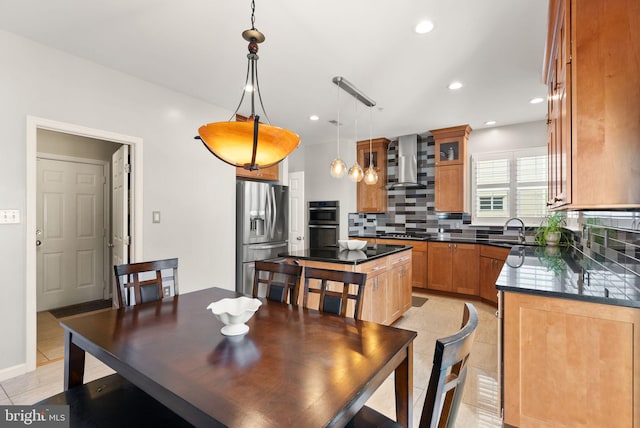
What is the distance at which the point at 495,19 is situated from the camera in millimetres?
2205

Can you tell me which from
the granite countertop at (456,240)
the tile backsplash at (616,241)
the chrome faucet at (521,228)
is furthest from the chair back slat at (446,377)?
the chrome faucet at (521,228)

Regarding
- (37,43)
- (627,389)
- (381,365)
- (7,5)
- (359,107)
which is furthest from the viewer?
(359,107)

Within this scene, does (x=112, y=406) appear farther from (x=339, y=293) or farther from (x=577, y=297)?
(x=577, y=297)

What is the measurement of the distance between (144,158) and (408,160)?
13.3 feet

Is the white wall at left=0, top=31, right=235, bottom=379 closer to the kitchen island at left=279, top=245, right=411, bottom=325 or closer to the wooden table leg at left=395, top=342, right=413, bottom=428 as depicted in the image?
the kitchen island at left=279, top=245, right=411, bottom=325

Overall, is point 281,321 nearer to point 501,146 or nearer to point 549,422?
point 549,422

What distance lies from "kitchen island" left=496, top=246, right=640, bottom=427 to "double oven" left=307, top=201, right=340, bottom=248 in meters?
3.76

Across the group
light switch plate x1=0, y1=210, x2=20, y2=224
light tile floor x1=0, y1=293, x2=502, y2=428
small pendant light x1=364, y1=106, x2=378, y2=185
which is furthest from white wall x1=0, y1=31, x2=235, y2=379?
small pendant light x1=364, y1=106, x2=378, y2=185

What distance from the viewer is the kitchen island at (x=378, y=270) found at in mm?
2941

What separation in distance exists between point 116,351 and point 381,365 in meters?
1.04

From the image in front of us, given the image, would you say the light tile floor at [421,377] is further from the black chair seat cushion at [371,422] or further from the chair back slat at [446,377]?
the chair back slat at [446,377]

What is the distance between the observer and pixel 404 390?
1.35m

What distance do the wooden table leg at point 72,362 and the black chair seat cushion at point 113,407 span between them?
0.14 metres

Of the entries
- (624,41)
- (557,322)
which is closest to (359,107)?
(624,41)
